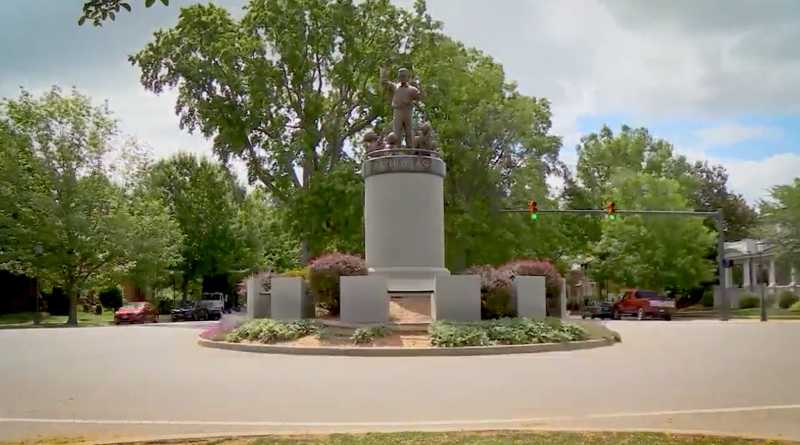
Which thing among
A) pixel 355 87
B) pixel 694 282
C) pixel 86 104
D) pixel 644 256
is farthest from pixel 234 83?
pixel 694 282

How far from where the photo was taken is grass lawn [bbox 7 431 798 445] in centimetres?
677

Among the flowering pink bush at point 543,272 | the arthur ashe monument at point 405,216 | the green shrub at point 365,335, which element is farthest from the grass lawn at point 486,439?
the arthur ashe monument at point 405,216

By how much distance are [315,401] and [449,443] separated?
341 cm

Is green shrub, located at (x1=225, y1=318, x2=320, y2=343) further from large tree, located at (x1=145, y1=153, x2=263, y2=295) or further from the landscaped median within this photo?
large tree, located at (x1=145, y1=153, x2=263, y2=295)

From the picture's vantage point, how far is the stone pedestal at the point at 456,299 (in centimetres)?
1847

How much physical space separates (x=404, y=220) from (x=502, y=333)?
5.81 metres

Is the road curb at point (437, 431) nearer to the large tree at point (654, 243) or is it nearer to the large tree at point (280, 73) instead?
the large tree at point (280, 73)

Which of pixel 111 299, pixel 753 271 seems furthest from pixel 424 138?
pixel 111 299

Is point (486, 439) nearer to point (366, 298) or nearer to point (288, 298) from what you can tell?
point (366, 298)

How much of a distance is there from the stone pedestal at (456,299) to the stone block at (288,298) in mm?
3604

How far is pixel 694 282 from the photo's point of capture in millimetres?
52219

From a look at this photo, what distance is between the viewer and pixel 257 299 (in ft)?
71.3

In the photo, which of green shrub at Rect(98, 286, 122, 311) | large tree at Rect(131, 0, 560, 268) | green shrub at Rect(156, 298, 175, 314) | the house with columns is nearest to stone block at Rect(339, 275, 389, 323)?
large tree at Rect(131, 0, 560, 268)

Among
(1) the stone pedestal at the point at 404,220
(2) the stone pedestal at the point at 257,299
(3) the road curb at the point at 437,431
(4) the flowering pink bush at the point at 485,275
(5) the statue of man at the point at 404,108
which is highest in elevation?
(5) the statue of man at the point at 404,108
